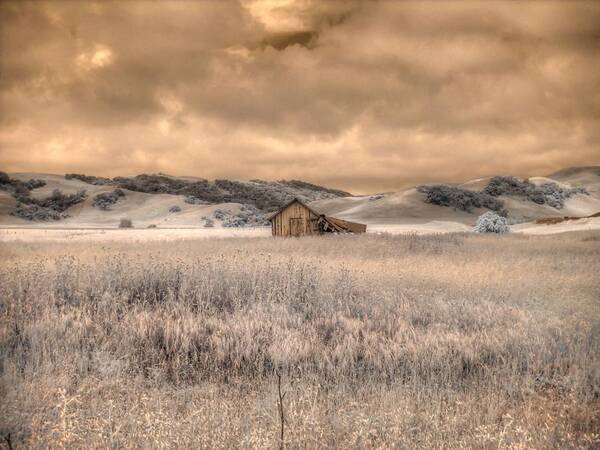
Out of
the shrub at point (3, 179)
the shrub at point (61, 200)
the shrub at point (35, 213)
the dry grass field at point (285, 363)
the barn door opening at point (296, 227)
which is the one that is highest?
the shrub at point (3, 179)

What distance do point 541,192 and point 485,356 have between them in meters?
116

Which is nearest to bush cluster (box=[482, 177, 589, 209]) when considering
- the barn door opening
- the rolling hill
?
the rolling hill

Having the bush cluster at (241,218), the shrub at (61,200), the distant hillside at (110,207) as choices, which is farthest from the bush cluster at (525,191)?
the shrub at (61,200)

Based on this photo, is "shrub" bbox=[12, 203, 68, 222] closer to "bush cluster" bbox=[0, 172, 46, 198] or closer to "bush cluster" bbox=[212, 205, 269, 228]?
"bush cluster" bbox=[0, 172, 46, 198]

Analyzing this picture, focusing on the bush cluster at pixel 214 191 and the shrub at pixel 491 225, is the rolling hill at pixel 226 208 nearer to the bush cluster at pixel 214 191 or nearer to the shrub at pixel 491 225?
the bush cluster at pixel 214 191

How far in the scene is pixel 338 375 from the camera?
5352 mm

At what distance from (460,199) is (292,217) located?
58703 mm

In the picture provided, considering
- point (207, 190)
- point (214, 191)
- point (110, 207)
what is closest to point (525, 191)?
point (214, 191)

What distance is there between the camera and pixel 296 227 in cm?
3497

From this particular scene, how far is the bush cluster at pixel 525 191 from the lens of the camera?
101 m

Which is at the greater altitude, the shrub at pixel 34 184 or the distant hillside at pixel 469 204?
the shrub at pixel 34 184

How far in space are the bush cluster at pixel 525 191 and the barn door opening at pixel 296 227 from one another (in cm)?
7964

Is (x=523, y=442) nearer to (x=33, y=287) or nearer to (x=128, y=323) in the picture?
(x=128, y=323)

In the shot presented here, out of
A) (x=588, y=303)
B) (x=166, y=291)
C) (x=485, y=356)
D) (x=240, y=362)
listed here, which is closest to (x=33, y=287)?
(x=166, y=291)
